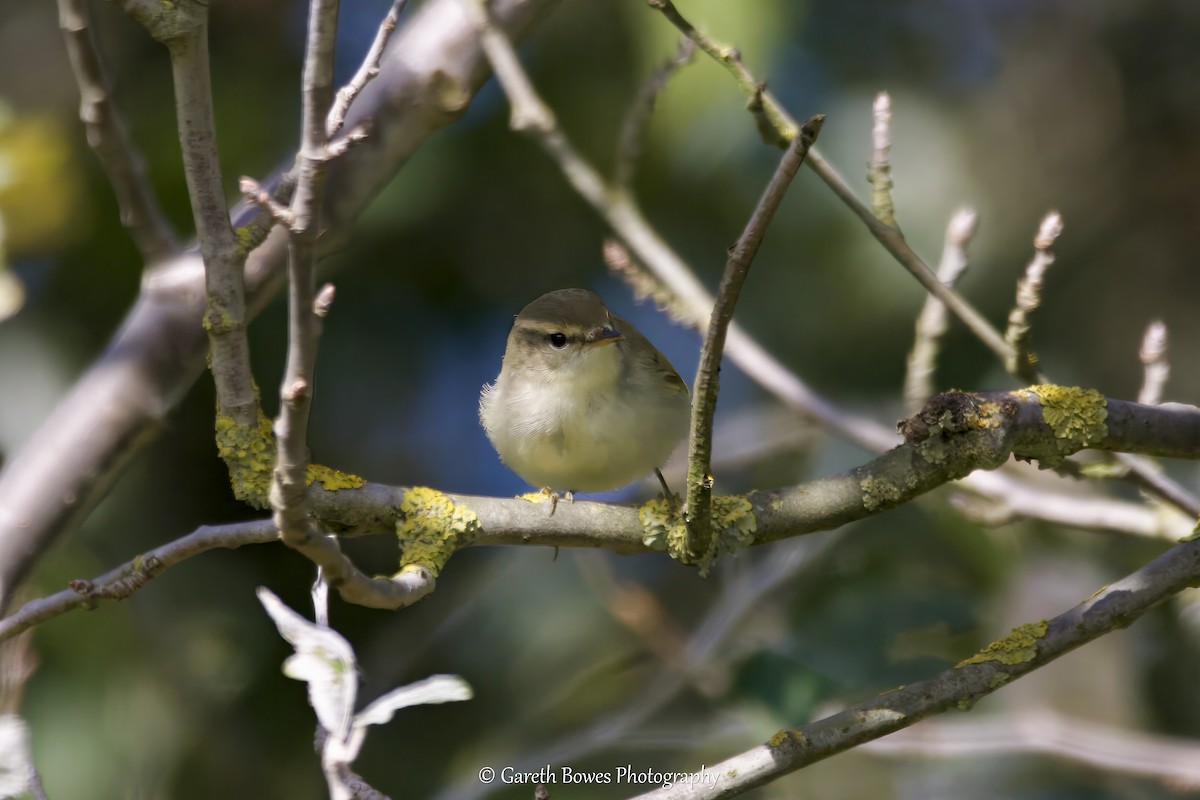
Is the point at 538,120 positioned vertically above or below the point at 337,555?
above

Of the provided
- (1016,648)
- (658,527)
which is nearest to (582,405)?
(658,527)

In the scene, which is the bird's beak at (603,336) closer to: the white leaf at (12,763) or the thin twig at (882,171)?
the thin twig at (882,171)

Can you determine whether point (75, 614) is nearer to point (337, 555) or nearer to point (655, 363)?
point (655, 363)

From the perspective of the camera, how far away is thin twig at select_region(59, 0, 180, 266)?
233cm

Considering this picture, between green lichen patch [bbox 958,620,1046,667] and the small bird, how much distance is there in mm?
1328

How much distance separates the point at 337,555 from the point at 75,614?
3153mm

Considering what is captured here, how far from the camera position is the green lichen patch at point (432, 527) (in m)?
2.23

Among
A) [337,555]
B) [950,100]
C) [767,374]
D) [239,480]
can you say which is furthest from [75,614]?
[950,100]

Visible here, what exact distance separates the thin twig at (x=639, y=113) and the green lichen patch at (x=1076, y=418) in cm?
157

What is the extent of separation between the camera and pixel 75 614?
4.20 m

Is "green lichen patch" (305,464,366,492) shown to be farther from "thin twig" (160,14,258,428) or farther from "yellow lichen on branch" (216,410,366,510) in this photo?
"thin twig" (160,14,258,428)

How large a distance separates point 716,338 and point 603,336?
173cm

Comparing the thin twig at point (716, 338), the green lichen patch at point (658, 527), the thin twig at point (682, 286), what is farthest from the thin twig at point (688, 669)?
the thin twig at point (716, 338)

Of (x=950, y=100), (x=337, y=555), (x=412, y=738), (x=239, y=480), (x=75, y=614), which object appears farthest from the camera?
(x=950, y=100)
